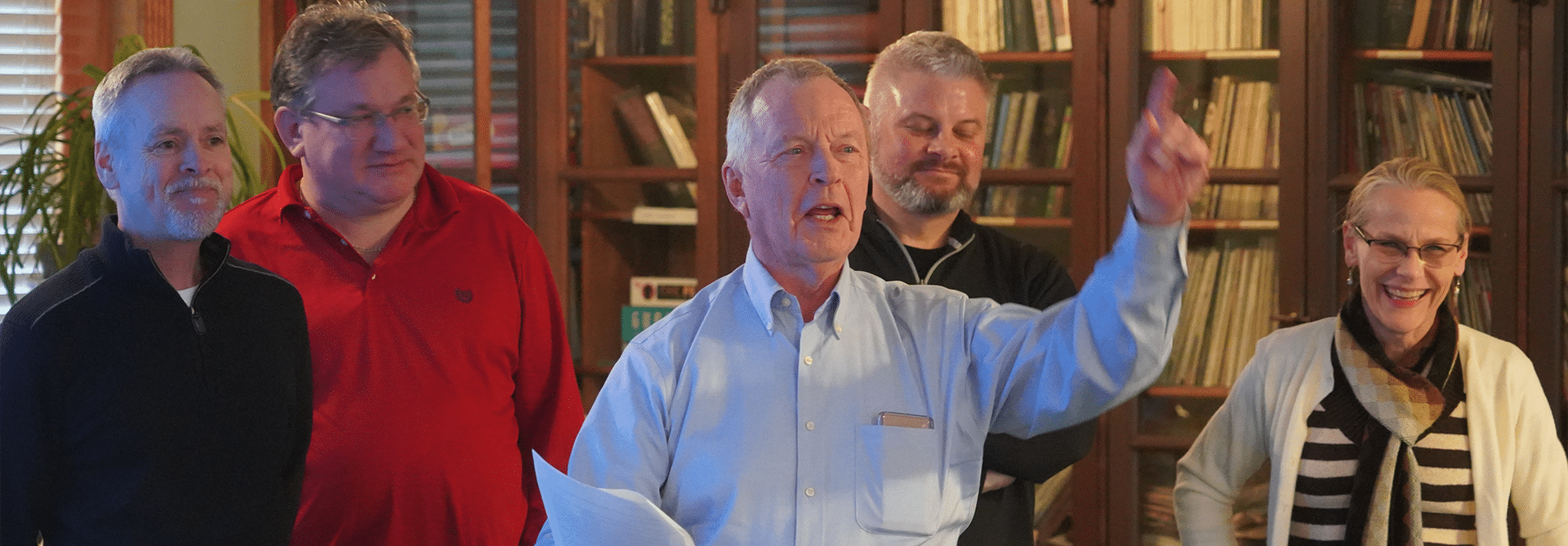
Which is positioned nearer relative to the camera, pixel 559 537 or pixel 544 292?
pixel 559 537

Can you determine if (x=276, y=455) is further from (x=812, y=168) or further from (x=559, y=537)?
(x=812, y=168)

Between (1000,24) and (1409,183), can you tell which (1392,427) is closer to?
(1409,183)

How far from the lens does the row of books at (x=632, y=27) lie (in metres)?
3.53

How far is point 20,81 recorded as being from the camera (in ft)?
10.0

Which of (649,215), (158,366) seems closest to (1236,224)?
(649,215)

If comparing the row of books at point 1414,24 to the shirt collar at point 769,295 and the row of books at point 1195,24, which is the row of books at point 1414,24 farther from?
the shirt collar at point 769,295

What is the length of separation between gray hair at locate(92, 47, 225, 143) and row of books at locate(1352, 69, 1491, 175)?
8.93 ft

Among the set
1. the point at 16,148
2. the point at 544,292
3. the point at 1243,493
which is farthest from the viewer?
the point at 1243,493

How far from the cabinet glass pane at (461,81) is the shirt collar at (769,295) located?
219 centimetres

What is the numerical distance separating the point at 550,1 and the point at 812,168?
233 cm

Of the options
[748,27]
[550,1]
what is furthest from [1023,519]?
[550,1]

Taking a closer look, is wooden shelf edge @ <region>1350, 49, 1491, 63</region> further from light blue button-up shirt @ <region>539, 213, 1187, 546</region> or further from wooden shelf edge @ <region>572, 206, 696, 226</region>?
light blue button-up shirt @ <region>539, 213, 1187, 546</region>

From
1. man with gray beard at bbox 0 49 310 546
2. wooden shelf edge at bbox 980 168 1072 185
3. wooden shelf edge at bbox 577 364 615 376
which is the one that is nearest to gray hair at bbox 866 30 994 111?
man with gray beard at bbox 0 49 310 546

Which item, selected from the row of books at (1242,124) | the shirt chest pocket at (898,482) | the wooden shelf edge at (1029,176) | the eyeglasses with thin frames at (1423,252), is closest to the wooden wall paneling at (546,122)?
the wooden shelf edge at (1029,176)
